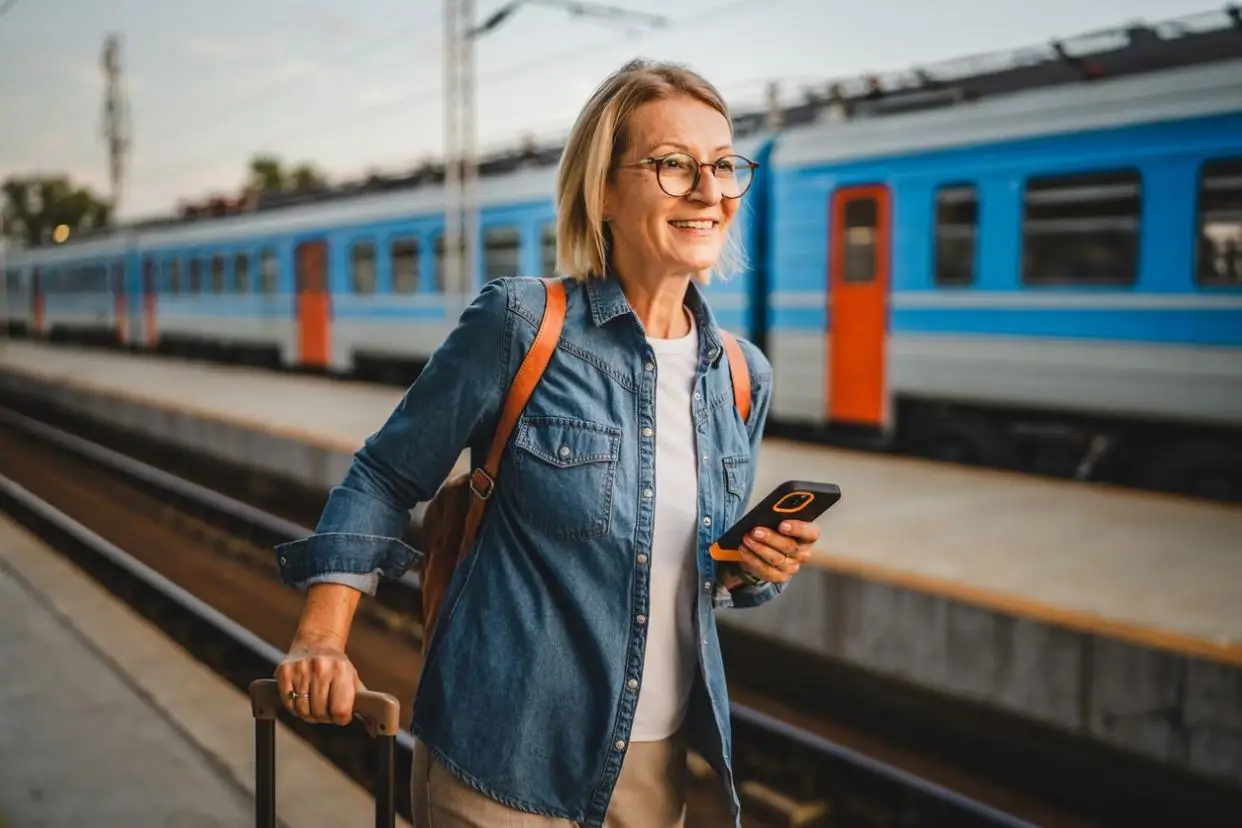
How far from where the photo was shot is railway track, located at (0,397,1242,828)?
4578 mm

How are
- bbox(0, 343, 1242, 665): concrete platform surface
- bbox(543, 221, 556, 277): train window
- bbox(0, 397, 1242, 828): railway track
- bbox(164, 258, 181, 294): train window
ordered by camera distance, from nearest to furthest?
bbox(0, 397, 1242, 828): railway track < bbox(0, 343, 1242, 665): concrete platform surface < bbox(543, 221, 556, 277): train window < bbox(164, 258, 181, 294): train window

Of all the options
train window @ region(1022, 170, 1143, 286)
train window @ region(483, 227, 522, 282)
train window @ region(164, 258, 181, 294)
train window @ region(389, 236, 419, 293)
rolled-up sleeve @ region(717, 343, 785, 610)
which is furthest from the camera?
train window @ region(164, 258, 181, 294)

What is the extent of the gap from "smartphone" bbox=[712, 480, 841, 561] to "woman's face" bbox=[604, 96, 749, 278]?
392 mm

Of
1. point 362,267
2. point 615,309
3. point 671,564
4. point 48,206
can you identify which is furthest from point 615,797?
point 48,206

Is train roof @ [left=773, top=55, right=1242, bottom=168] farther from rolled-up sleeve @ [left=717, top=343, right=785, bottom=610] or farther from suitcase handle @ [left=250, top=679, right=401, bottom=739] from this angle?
suitcase handle @ [left=250, top=679, right=401, bottom=739]

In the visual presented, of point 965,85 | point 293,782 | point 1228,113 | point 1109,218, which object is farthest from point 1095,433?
point 293,782

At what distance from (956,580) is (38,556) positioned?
19.0ft

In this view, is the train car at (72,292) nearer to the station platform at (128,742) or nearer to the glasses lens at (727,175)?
the station platform at (128,742)

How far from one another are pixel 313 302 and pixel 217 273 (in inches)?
202

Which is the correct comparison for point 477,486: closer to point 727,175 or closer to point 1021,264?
point 727,175

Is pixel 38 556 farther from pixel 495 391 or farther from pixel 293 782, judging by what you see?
pixel 495 391

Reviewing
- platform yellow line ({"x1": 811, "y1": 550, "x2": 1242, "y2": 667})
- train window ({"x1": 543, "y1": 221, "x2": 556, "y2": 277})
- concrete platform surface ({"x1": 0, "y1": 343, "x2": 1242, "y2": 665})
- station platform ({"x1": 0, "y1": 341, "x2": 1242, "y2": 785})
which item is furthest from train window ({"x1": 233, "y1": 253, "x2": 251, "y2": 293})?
platform yellow line ({"x1": 811, "y1": 550, "x2": 1242, "y2": 667})

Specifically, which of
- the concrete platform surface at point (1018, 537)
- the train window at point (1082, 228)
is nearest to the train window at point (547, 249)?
the concrete platform surface at point (1018, 537)

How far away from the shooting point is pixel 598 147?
1.83 meters
